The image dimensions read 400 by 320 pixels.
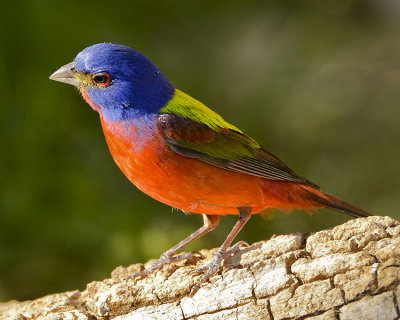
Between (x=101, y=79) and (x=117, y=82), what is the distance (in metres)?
0.13

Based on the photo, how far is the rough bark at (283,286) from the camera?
3.84m

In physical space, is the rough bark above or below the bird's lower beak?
below

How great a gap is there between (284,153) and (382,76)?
153 centimetres

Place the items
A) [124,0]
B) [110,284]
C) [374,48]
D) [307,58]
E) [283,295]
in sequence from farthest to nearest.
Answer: [374,48] < [307,58] < [124,0] < [110,284] < [283,295]

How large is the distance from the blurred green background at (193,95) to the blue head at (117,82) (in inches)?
53.0

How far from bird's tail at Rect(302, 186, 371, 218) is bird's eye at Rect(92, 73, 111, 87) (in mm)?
1679

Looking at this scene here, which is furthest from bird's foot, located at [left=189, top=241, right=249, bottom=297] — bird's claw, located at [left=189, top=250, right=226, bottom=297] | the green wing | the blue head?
the blue head

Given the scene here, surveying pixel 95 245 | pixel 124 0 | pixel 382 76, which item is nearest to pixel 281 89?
pixel 382 76

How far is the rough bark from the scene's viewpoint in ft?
12.6

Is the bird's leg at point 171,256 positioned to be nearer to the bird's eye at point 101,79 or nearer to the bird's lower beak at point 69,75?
the bird's eye at point 101,79

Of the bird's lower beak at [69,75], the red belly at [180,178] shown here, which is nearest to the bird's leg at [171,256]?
the red belly at [180,178]

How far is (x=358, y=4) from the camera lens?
305 inches

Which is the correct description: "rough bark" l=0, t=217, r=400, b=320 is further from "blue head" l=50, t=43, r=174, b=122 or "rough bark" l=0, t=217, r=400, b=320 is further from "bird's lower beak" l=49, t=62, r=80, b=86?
"bird's lower beak" l=49, t=62, r=80, b=86

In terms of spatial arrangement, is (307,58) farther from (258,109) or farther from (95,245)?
(95,245)
